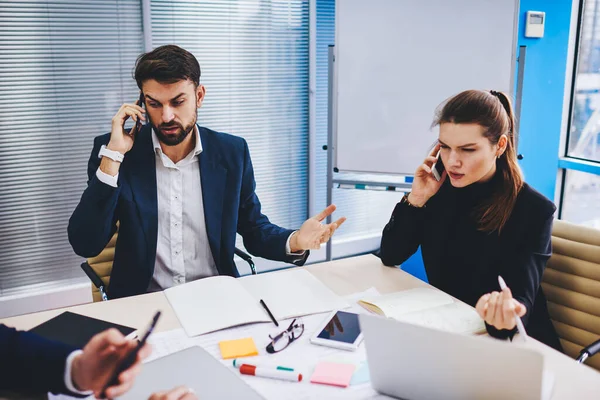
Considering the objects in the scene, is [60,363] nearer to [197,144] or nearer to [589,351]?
[197,144]

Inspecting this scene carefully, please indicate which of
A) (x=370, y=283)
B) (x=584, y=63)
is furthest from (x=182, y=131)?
(x=584, y=63)

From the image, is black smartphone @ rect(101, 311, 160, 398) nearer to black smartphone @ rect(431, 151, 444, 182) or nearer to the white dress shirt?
the white dress shirt

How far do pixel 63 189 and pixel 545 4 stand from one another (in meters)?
3.23

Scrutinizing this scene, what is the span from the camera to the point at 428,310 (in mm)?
1418

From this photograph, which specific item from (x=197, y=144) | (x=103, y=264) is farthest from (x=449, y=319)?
(x=103, y=264)

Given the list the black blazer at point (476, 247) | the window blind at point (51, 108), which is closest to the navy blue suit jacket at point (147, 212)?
the black blazer at point (476, 247)

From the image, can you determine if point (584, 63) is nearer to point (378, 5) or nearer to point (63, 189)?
point (378, 5)

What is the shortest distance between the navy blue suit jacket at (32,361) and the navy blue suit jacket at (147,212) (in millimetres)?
746

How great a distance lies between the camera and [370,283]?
1673 mm

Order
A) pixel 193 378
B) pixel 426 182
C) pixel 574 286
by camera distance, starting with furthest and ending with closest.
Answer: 1. pixel 426 182
2. pixel 574 286
3. pixel 193 378

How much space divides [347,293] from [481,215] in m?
0.49

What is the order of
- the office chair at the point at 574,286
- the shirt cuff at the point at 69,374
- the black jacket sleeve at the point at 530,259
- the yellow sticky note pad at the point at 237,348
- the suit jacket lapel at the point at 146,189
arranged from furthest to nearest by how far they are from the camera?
the suit jacket lapel at the point at 146,189 → the office chair at the point at 574,286 → the black jacket sleeve at the point at 530,259 → the yellow sticky note pad at the point at 237,348 → the shirt cuff at the point at 69,374

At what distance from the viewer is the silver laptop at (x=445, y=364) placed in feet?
2.97

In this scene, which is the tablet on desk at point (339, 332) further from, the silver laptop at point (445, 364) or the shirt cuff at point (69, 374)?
the shirt cuff at point (69, 374)
